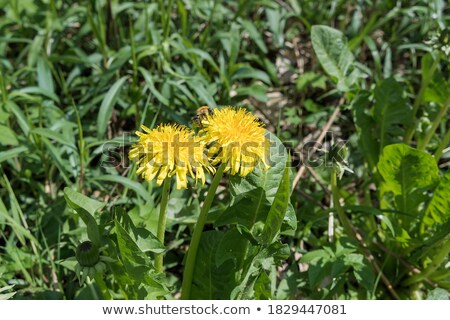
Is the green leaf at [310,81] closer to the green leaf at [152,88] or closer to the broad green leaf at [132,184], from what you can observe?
the green leaf at [152,88]

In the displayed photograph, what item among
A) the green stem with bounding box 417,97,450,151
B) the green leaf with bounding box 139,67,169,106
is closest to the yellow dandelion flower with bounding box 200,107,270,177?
the green leaf with bounding box 139,67,169,106

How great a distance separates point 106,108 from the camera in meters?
2.60

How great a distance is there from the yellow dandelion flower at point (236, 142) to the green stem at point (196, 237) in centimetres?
5

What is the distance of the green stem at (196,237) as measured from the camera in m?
→ 1.71

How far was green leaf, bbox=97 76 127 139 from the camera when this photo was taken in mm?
2566

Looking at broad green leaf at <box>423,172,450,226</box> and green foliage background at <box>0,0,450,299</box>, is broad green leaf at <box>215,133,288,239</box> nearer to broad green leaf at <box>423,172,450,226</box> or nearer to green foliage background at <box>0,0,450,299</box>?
green foliage background at <box>0,0,450,299</box>

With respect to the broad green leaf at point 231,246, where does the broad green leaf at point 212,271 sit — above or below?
below

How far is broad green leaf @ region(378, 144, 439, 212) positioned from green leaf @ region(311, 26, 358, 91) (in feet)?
1.53

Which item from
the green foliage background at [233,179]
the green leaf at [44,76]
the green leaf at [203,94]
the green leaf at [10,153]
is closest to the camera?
the green foliage background at [233,179]

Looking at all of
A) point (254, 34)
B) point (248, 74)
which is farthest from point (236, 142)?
point (254, 34)

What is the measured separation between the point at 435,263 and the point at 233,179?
0.96 meters

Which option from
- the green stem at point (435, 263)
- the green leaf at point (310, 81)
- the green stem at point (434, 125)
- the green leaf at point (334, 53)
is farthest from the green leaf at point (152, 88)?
the green stem at point (435, 263)

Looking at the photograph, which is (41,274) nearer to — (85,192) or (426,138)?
(85,192)

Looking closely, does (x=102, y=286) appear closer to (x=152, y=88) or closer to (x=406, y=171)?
(x=152, y=88)
